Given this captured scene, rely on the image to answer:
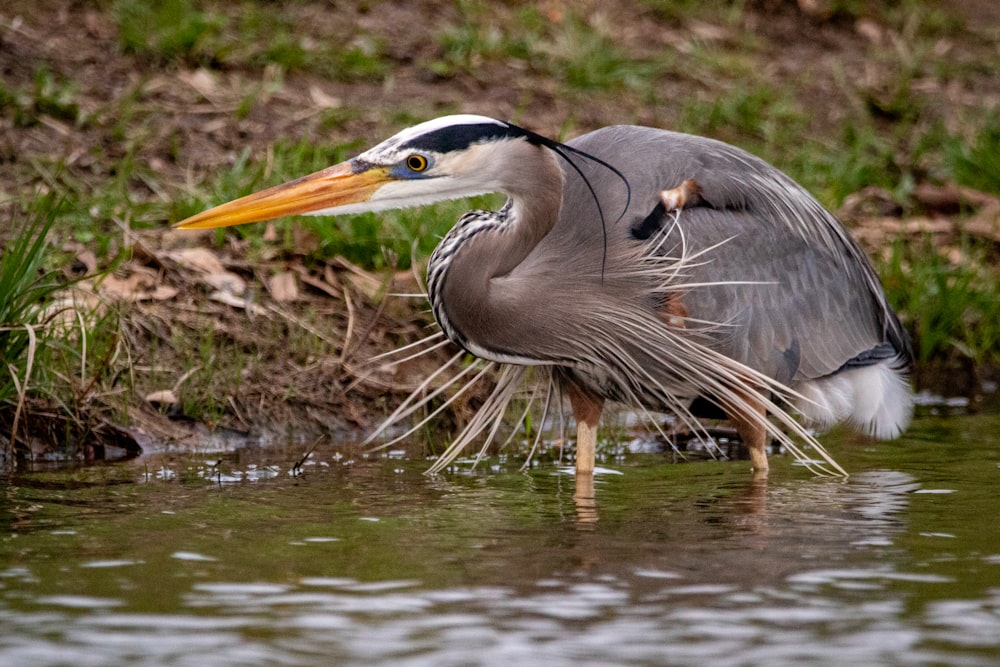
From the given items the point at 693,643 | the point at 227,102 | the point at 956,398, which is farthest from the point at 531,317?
the point at 227,102

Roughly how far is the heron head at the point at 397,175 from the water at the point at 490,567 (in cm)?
89

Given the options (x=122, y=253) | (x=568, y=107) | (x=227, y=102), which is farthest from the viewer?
(x=568, y=107)

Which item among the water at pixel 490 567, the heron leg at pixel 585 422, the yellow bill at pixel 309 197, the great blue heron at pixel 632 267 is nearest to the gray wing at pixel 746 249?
the great blue heron at pixel 632 267

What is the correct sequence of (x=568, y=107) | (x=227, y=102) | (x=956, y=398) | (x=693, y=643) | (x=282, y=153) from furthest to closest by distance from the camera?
(x=568, y=107) → (x=227, y=102) → (x=282, y=153) → (x=956, y=398) → (x=693, y=643)

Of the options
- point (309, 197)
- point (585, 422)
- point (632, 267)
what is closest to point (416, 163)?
point (309, 197)

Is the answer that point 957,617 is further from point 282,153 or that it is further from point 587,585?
point 282,153

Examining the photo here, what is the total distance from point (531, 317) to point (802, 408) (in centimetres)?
130

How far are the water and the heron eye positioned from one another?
1.04 metres

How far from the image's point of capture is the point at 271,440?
5684mm

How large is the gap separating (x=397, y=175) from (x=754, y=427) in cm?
161

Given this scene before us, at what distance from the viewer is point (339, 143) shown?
7.58 meters

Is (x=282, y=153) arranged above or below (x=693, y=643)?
above

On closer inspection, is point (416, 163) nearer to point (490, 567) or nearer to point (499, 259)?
point (499, 259)

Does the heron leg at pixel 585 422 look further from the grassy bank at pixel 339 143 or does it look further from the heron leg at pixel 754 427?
the grassy bank at pixel 339 143
